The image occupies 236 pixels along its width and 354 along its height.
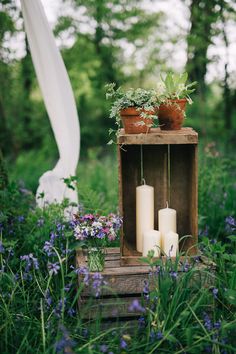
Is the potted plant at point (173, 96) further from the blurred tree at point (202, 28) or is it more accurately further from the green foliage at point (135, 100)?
the blurred tree at point (202, 28)

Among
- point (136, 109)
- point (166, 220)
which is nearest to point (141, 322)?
point (166, 220)

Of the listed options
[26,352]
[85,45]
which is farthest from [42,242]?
[85,45]

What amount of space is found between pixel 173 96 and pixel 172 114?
0.33ft

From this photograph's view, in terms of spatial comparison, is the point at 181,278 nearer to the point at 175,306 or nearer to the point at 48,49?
the point at 175,306

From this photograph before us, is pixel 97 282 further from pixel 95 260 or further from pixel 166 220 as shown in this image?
pixel 166 220

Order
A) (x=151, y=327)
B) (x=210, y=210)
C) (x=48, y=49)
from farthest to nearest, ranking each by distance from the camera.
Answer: (x=210, y=210)
(x=48, y=49)
(x=151, y=327)

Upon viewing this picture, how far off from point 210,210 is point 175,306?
1947 mm

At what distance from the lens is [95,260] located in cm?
247

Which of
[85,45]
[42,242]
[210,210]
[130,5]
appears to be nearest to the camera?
[42,242]

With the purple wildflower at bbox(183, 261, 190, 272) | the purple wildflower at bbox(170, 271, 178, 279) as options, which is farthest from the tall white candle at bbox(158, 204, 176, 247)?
the purple wildflower at bbox(170, 271, 178, 279)

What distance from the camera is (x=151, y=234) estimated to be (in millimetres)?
2598

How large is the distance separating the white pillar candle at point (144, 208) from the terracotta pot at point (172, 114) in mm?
364

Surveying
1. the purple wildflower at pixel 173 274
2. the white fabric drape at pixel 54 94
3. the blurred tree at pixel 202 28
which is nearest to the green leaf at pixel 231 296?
the purple wildflower at pixel 173 274

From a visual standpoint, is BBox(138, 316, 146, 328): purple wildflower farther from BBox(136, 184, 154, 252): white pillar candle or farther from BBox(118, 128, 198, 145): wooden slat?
BBox(118, 128, 198, 145): wooden slat
